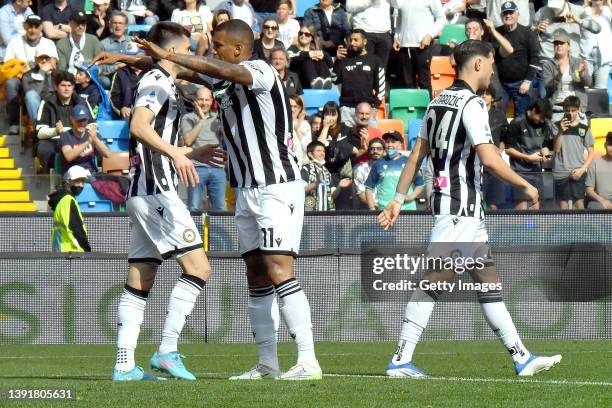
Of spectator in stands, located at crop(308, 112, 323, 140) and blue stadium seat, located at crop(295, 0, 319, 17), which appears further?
blue stadium seat, located at crop(295, 0, 319, 17)

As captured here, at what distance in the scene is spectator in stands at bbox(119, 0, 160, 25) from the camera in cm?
2158

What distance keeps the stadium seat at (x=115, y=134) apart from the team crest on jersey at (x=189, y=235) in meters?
9.34

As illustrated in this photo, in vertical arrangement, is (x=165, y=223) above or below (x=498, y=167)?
below

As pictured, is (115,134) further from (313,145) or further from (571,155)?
(571,155)

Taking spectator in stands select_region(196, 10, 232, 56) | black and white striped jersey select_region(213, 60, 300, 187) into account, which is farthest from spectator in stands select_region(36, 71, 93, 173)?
black and white striped jersey select_region(213, 60, 300, 187)

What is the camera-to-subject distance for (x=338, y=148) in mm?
17672

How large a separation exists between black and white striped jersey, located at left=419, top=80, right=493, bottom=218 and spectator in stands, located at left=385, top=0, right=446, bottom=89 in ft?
37.9

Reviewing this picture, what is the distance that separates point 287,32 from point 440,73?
2.58 metres

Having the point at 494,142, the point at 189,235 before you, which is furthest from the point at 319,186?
the point at 189,235

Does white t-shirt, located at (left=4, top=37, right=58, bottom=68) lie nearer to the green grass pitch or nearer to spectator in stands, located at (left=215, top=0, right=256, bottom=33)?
spectator in stands, located at (left=215, top=0, right=256, bottom=33)

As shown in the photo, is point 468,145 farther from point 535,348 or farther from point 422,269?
point 422,269

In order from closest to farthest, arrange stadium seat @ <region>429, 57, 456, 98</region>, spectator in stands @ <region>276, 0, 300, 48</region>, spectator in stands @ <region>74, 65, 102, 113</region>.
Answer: spectator in stands @ <region>74, 65, 102, 113</region>
stadium seat @ <region>429, 57, 456, 98</region>
spectator in stands @ <region>276, 0, 300, 48</region>

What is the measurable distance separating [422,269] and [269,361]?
570 centimetres

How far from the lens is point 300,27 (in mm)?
20938
